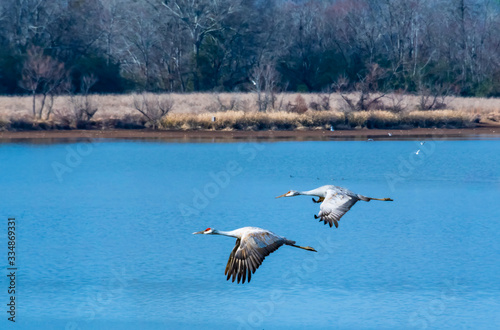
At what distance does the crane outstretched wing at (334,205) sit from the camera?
1106 centimetres

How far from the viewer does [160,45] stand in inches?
2311

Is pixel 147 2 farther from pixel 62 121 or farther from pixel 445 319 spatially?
pixel 445 319

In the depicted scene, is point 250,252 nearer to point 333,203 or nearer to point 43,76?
point 333,203

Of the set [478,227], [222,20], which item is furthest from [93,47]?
[478,227]

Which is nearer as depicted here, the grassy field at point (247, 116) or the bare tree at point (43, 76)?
the grassy field at point (247, 116)

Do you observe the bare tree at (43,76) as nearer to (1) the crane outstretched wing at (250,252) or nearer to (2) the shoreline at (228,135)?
(2) the shoreline at (228,135)

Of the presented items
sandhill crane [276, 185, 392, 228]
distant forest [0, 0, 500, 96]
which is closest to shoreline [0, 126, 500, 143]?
distant forest [0, 0, 500, 96]

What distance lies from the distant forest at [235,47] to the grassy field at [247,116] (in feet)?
21.1

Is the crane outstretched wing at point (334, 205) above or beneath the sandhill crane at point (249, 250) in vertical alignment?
above

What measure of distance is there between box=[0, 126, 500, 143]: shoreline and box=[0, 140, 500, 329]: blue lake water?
4.98 metres

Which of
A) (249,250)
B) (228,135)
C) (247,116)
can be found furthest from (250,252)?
(247,116)

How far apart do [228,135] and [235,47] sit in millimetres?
22828

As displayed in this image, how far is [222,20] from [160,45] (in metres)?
4.50

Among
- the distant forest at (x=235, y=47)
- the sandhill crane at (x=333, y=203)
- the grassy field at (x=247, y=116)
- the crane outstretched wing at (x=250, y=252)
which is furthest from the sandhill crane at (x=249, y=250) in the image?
the distant forest at (x=235, y=47)
